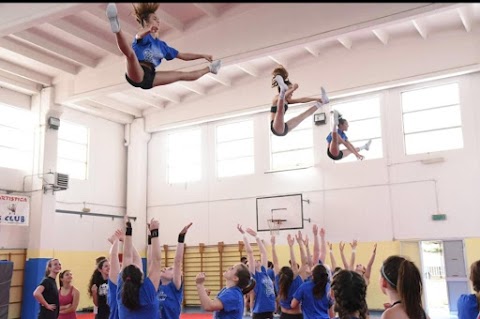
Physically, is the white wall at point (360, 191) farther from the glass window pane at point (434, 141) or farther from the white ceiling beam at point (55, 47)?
the white ceiling beam at point (55, 47)

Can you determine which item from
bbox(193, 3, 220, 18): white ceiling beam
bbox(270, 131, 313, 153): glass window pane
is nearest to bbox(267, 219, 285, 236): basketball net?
bbox(270, 131, 313, 153): glass window pane

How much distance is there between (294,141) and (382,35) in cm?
389

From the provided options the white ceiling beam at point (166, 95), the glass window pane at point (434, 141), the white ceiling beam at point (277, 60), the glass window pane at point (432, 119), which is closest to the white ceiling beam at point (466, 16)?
the glass window pane at point (432, 119)

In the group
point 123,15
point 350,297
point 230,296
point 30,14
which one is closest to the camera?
point 350,297

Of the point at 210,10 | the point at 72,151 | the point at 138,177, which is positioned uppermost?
the point at 210,10

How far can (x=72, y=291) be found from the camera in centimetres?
679

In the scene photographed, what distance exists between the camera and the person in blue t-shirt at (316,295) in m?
5.16

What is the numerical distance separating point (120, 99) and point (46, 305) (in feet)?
32.3

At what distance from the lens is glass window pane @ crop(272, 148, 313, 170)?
14.1 m

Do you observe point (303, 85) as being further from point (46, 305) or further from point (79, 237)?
point (46, 305)

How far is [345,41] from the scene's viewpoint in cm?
1248

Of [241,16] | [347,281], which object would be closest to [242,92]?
[241,16]

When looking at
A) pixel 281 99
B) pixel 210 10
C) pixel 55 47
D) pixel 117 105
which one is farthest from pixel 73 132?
pixel 281 99

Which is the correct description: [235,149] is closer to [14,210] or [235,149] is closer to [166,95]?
[166,95]
